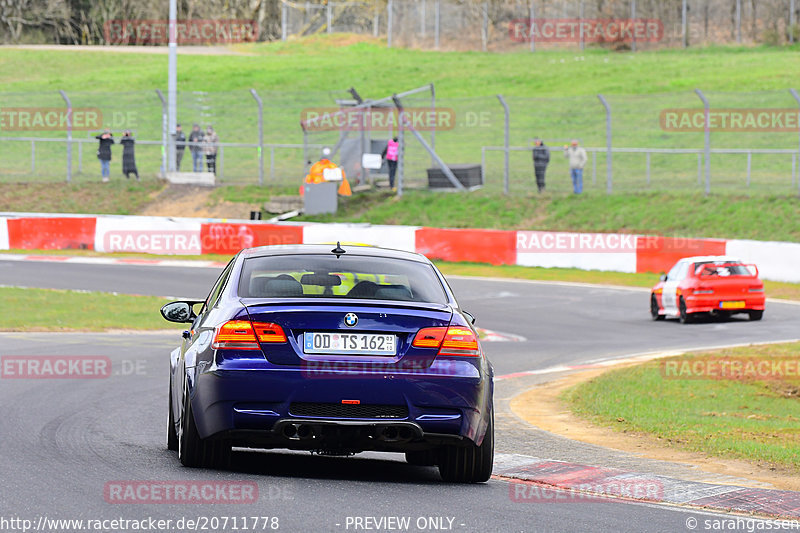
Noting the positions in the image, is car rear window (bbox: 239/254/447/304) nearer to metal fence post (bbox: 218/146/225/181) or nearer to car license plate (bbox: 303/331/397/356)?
car license plate (bbox: 303/331/397/356)

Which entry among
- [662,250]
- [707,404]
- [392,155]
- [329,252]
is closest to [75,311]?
[707,404]

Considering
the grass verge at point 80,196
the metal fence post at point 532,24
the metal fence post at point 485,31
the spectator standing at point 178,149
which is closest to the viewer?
the grass verge at point 80,196

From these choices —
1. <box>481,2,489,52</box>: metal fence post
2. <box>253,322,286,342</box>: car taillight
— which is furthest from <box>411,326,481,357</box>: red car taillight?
<box>481,2,489,52</box>: metal fence post

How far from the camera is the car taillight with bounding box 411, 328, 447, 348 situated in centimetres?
740

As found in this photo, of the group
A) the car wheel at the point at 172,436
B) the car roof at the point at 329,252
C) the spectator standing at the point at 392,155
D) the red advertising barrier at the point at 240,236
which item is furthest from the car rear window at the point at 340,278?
the spectator standing at the point at 392,155

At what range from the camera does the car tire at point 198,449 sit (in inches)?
303

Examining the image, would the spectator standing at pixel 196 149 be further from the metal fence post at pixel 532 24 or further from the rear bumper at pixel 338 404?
the rear bumper at pixel 338 404

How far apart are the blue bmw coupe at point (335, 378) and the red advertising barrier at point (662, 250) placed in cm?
2166

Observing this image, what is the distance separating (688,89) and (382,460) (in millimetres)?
45061

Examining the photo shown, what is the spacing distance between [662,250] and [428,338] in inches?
887

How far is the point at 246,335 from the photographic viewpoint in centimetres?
736

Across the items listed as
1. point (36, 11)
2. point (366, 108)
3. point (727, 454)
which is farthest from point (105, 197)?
point (36, 11)

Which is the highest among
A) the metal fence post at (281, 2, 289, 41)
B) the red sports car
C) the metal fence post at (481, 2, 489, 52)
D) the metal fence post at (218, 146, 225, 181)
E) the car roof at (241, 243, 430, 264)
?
the metal fence post at (281, 2, 289, 41)

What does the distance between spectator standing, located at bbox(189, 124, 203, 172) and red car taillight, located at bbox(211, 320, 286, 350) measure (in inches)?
1273
